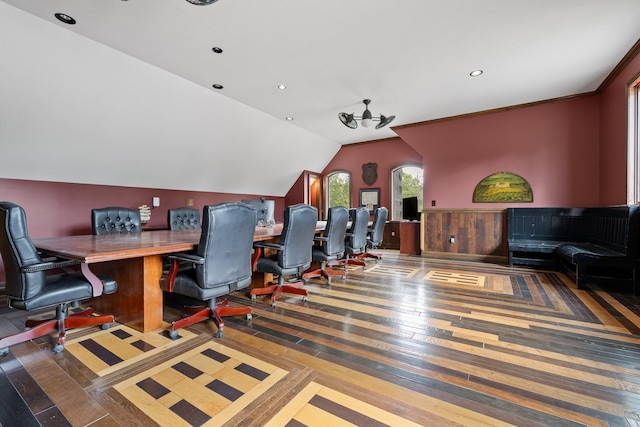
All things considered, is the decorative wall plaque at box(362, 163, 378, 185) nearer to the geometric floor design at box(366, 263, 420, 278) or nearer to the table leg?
the geometric floor design at box(366, 263, 420, 278)

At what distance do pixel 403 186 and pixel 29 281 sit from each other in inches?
283

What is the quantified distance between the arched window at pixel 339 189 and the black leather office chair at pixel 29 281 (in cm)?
668

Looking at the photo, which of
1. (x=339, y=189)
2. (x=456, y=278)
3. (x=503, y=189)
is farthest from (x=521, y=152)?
(x=339, y=189)

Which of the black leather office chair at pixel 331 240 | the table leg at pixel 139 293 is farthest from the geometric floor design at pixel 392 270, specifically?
the table leg at pixel 139 293

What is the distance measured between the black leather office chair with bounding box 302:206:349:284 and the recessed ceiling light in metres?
3.23


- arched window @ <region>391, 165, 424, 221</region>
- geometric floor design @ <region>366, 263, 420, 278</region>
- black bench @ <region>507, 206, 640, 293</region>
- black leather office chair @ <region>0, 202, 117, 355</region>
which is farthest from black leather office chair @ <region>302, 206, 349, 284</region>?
arched window @ <region>391, 165, 424, 221</region>

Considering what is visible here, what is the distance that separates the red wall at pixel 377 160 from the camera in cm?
736

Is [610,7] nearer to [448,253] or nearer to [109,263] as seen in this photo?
[448,253]

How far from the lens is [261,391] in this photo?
1600 millimetres

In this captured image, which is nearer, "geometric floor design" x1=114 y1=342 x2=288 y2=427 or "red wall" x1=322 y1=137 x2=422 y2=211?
"geometric floor design" x1=114 y1=342 x2=288 y2=427

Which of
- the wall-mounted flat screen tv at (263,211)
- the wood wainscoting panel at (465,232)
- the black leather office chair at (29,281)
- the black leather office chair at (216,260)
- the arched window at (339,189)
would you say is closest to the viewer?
the black leather office chair at (29,281)

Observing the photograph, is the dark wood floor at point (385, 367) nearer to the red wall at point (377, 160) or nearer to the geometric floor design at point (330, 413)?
the geometric floor design at point (330, 413)

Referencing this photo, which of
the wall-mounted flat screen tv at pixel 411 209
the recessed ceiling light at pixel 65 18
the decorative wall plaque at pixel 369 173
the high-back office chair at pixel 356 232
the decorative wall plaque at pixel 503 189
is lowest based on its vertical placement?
the high-back office chair at pixel 356 232

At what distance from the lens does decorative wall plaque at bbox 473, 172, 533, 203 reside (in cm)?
533
